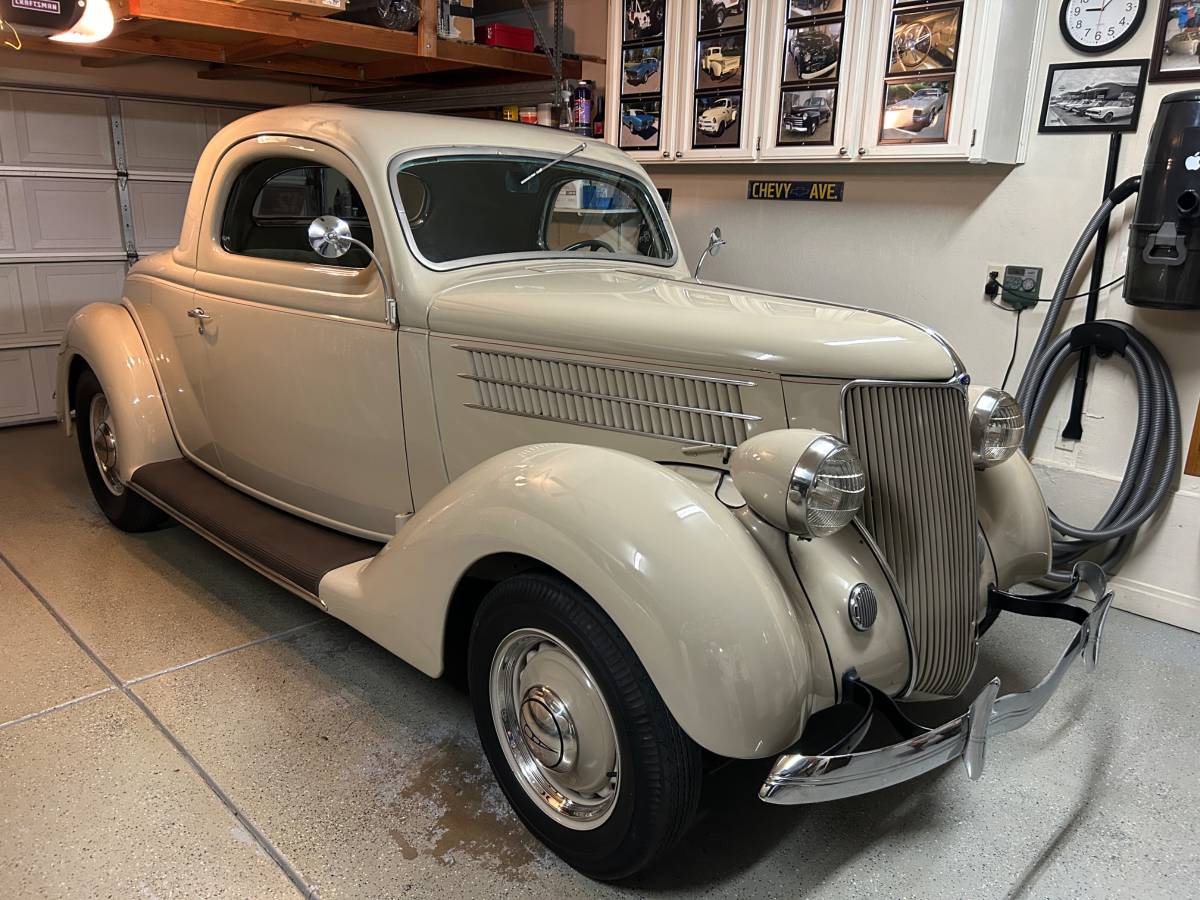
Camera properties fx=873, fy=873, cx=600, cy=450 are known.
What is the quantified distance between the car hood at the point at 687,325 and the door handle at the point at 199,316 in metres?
1.21

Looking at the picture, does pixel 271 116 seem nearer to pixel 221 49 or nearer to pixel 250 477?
pixel 250 477

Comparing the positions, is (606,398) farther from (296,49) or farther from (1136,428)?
(296,49)

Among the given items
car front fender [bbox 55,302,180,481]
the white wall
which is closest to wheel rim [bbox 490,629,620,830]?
car front fender [bbox 55,302,180,481]

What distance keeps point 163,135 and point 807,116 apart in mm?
4431

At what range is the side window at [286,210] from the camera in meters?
2.81

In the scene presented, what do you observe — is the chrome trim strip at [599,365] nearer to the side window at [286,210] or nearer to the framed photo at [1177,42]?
the side window at [286,210]

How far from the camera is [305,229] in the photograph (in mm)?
3076

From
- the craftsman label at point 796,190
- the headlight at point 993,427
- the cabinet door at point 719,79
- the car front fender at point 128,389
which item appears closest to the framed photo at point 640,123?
the cabinet door at point 719,79

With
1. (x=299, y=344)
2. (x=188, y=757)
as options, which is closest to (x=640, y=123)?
(x=299, y=344)

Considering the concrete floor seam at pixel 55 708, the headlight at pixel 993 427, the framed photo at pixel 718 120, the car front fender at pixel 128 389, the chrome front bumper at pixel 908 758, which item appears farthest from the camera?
the framed photo at pixel 718 120

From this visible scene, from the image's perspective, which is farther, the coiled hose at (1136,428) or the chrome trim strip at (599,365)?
the coiled hose at (1136,428)

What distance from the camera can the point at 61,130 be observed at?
545 cm

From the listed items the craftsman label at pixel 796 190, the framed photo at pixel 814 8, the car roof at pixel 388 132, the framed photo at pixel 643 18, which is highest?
the framed photo at pixel 643 18

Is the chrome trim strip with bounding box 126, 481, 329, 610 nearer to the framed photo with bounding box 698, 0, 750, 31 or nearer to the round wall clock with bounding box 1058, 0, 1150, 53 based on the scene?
the framed photo with bounding box 698, 0, 750, 31
